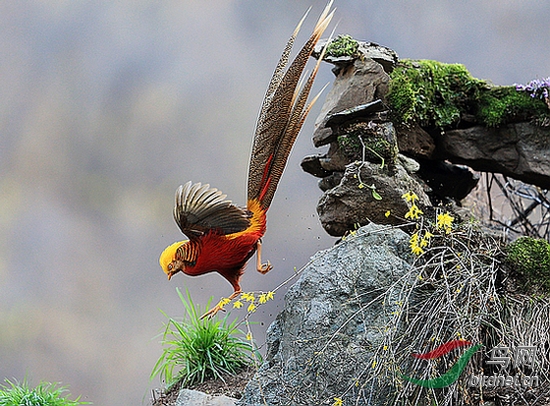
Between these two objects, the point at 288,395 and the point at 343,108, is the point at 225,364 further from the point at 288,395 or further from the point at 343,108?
the point at 343,108

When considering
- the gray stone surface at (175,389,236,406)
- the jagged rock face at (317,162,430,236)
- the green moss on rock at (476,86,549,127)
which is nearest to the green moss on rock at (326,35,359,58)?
the jagged rock face at (317,162,430,236)

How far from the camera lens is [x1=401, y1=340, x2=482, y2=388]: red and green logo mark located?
6.51 ft

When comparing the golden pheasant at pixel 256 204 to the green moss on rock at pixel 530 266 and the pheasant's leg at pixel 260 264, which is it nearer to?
the pheasant's leg at pixel 260 264

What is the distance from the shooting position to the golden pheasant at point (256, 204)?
2.48 m

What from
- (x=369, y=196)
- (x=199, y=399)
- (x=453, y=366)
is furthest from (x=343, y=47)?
(x=199, y=399)

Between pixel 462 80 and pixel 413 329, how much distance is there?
1.54m

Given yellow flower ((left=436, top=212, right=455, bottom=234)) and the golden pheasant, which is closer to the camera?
yellow flower ((left=436, top=212, right=455, bottom=234))

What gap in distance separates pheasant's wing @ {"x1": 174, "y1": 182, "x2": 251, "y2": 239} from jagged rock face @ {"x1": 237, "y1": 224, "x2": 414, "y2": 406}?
45 cm

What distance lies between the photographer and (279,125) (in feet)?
8.60

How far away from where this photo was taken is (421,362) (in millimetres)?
2008

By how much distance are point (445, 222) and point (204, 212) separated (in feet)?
3.16

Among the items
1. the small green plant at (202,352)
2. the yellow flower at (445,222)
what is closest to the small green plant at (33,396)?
the small green plant at (202,352)

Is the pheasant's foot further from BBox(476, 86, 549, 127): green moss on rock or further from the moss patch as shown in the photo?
BBox(476, 86, 549, 127): green moss on rock

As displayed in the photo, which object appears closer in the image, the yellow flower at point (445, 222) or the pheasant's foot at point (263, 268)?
the yellow flower at point (445, 222)
